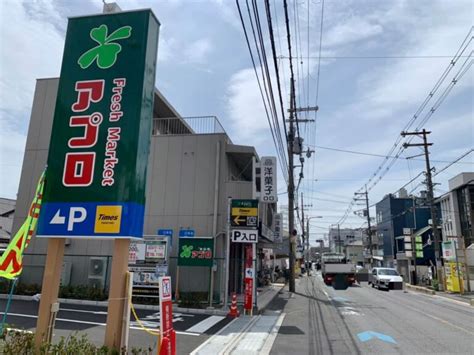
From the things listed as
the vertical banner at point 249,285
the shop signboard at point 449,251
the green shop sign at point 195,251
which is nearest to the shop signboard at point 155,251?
the green shop sign at point 195,251

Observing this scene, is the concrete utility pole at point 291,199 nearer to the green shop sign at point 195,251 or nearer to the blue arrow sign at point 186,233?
the blue arrow sign at point 186,233

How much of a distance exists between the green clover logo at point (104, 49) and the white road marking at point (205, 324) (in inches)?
304

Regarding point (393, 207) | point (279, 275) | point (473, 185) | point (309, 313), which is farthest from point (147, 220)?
point (393, 207)

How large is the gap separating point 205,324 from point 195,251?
4445 millimetres

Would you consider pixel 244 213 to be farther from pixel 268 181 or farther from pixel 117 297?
pixel 117 297

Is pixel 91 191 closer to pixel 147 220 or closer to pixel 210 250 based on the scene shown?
pixel 210 250

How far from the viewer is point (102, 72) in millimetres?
6566

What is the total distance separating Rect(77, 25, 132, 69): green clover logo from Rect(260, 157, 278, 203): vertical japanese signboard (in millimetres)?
11505

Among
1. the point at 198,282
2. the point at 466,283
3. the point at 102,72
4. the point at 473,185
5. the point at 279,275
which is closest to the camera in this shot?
the point at 102,72

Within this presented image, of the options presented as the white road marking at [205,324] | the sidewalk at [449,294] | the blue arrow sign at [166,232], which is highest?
the blue arrow sign at [166,232]

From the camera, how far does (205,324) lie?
→ 11555 mm

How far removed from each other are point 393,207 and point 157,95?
51.4 m

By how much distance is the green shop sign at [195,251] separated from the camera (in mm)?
15469

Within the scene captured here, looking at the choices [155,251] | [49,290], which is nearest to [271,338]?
[49,290]
